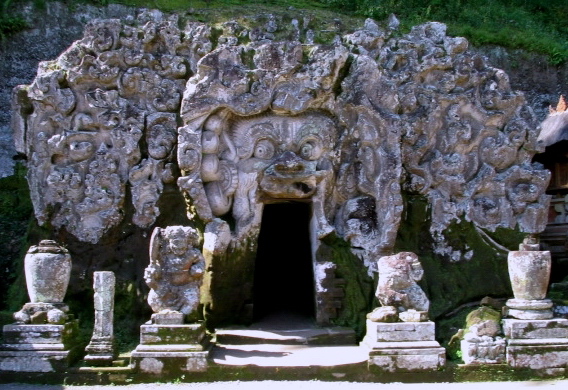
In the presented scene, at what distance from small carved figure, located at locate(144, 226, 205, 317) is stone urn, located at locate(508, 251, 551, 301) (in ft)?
14.3

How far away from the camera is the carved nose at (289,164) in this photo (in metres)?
10.9

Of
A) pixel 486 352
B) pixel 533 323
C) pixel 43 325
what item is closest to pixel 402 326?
pixel 486 352

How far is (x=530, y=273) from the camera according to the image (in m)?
9.18

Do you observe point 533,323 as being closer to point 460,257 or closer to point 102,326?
point 460,257

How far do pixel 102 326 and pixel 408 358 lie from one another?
405 cm

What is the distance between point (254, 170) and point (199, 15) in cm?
795

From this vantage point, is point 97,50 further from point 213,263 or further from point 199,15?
point 199,15

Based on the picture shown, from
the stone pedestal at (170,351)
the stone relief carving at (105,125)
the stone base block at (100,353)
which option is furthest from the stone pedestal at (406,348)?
the stone relief carving at (105,125)

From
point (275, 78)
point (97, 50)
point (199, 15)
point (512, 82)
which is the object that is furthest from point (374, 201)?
point (512, 82)

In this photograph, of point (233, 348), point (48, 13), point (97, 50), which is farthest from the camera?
point (48, 13)

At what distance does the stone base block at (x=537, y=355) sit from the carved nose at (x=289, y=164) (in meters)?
4.20

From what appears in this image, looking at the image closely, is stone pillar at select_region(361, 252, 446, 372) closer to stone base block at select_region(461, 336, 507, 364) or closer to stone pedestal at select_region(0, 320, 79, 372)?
stone base block at select_region(461, 336, 507, 364)

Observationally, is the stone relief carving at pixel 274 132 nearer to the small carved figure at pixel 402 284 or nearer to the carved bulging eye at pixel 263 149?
the carved bulging eye at pixel 263 149

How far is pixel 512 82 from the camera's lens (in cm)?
1930
